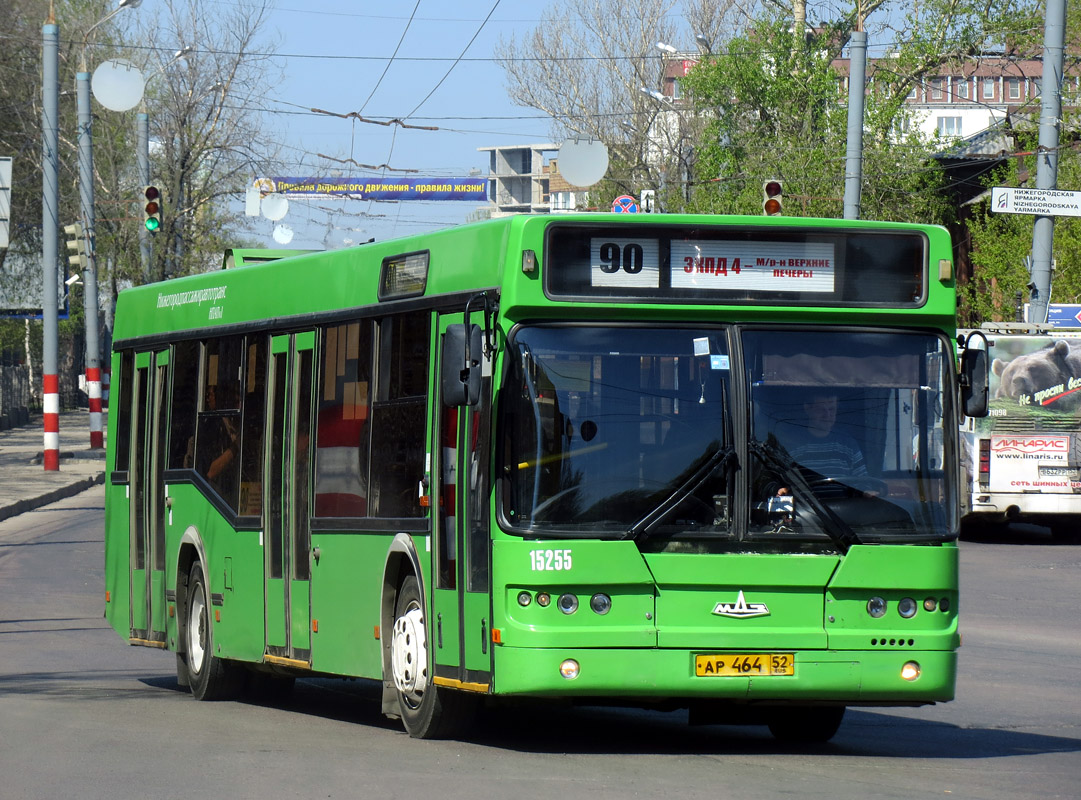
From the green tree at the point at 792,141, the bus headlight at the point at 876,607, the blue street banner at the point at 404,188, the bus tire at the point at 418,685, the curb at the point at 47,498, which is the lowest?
the curb at the point at 47,498

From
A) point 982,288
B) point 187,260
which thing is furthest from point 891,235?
point 187,260

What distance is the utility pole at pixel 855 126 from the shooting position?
29.7 meters

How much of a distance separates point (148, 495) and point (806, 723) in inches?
216

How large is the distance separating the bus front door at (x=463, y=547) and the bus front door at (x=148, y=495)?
173 inches

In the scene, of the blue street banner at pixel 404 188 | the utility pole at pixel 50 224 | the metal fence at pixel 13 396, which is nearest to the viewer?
the utility pole at pixel 50 224

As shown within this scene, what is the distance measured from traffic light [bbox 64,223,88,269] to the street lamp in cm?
149

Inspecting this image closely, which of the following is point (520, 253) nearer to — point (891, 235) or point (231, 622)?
point (891, 235)

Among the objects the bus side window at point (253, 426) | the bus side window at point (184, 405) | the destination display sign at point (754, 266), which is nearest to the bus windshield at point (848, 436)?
the destination display sign at point (754, 266)

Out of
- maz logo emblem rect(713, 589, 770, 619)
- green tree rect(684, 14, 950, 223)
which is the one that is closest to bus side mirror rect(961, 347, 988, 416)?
maz logo emblem rect(713, 589, 770, 619)

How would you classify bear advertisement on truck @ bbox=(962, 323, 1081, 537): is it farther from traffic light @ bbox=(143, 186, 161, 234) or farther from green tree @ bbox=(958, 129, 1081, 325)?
traffic light @ bbox=(143, 186, 161, 234)

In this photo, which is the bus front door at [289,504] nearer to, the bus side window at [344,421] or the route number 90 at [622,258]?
the bus side window at [344,421]

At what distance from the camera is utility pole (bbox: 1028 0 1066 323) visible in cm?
2447

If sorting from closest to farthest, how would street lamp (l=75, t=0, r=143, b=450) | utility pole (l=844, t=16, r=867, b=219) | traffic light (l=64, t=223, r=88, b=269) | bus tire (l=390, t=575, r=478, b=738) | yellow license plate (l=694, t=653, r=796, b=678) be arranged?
1. yellow license plate (l=694, t=653, r=796, b=678)
2. bus tire (l=390, t=575, r=478, b=738)
3. utility pole (l=844, t=16, r=867, b=219)
4. traffic light (l=64, t=223, r=88, b=269)
5. street lamp (l=75, t=0, r=143, b=450)

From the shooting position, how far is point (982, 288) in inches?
1820
